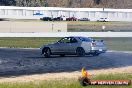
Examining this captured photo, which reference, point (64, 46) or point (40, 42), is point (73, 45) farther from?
point (40, 42)

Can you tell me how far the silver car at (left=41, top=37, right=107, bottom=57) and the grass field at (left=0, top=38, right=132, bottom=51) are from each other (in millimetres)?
9596

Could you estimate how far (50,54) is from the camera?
31.7m

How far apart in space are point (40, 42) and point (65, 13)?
70697 mm

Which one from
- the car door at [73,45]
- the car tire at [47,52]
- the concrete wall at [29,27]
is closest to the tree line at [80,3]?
the concrete wall at [29,27]

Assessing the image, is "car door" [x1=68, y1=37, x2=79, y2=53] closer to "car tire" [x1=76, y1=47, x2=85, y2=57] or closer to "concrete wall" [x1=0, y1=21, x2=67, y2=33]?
"car tire" [x1=76, y1=47, x2=85, y2=57]

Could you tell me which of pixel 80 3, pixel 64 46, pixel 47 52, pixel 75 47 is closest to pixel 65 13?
pixel 80 3

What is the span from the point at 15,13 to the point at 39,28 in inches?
2169

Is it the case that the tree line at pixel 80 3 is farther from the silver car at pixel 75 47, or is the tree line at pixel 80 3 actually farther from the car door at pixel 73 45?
the car door at pixel 73 45

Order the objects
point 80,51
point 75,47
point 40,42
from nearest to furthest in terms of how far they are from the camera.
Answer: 1. point 75,47
2. point 80,51
3. point 40,42

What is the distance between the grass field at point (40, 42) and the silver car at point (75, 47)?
31.5 feet

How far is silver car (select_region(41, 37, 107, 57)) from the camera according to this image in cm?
3067

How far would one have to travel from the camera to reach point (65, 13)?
118000 mm

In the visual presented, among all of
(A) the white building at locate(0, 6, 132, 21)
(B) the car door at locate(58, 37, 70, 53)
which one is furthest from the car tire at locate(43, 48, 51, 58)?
(A) the white building at locate(0, 6, 132, 21)

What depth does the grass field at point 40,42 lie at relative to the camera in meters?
42.9
